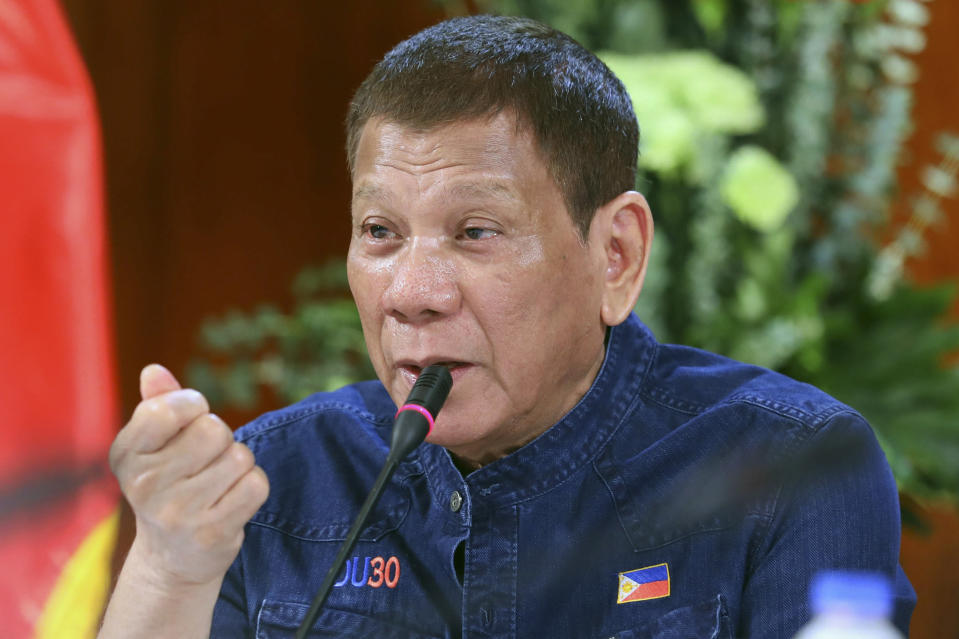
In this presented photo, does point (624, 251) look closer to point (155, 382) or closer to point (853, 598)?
point (155, 382)

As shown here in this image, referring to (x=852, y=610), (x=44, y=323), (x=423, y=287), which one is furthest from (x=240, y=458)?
(x=44, y=323)

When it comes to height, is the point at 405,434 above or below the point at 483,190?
below

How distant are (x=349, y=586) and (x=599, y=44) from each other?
138cm

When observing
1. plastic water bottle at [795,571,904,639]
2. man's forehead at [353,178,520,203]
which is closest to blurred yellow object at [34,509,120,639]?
man's forehead at [353,178,520,203]

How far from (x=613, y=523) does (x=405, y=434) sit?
370 millimetres

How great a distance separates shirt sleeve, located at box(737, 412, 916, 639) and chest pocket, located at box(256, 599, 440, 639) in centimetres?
38

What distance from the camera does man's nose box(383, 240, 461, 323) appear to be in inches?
44.9

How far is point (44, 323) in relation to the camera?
199cm

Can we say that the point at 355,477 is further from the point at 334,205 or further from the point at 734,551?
the point at 334,205

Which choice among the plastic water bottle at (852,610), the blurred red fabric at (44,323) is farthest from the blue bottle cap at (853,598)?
the blurred red fabric at (44,323)

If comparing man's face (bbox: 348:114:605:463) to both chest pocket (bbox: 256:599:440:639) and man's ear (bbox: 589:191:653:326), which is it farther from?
chest pocket (bbox: 256:599:440:639)

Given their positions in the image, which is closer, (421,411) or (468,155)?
(421,411)

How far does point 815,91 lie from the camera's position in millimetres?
2248

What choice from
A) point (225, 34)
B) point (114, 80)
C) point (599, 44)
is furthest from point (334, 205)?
point (599, 44)
